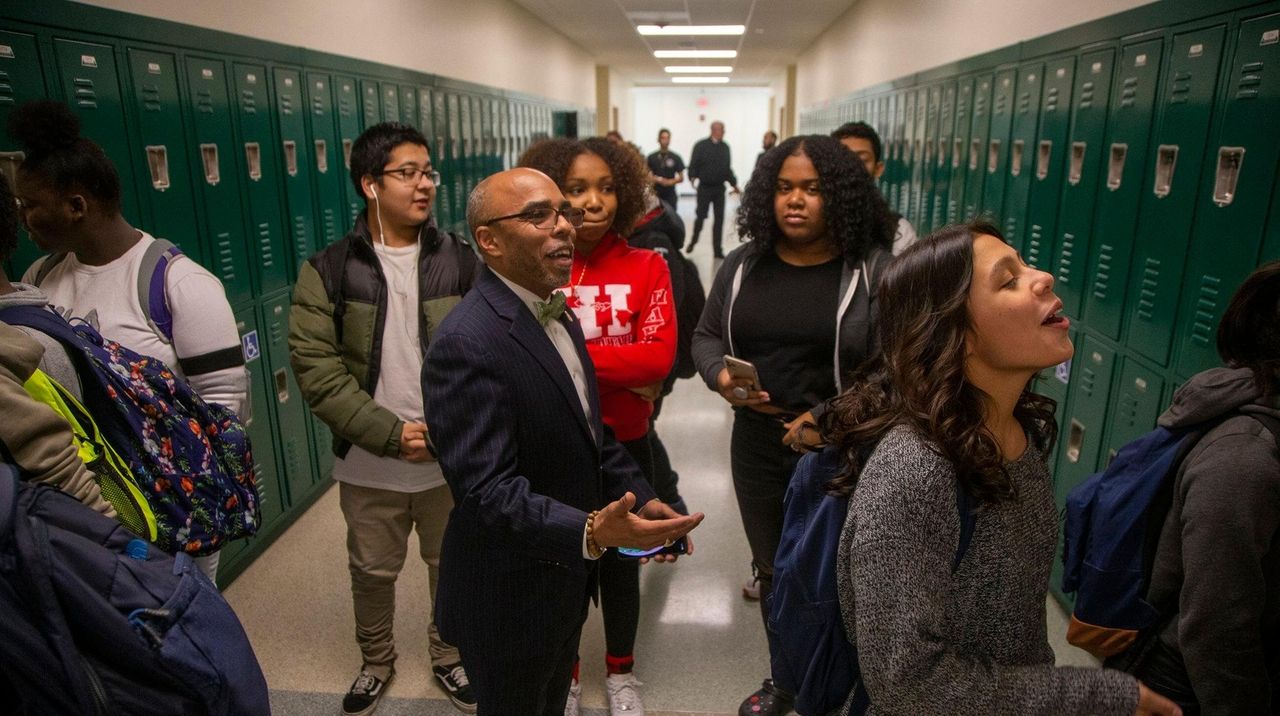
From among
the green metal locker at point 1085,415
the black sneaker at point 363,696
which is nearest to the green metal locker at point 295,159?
the black sneaker at point 363,696

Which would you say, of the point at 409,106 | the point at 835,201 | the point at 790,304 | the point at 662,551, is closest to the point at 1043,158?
the point at 835,201

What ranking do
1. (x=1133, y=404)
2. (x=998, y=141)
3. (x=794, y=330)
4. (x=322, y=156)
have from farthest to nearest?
(x=322, y=156), (x=998, y=141), (x=1133, y=404), (x=794, y=330)

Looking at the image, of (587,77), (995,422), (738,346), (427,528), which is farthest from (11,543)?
(587,77)

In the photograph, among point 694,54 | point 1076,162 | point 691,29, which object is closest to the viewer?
point 1076,162

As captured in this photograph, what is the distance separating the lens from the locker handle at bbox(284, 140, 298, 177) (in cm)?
338

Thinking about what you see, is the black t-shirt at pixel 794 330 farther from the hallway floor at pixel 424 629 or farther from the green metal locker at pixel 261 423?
the green metal locker at pixel 261 423

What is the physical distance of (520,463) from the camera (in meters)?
1.38

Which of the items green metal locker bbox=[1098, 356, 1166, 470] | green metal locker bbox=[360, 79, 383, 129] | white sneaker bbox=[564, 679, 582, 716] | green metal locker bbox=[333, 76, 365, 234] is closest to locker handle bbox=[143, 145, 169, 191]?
green metal locker bbox=[333, 76, 365, 234]

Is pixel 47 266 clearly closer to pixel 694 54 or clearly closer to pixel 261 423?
pixel 261 423

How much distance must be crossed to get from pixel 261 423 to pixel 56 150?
160cm

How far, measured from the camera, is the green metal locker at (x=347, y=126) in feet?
12.6

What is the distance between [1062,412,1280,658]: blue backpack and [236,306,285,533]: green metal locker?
2.80m

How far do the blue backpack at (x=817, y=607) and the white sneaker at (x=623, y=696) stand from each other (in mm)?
1097

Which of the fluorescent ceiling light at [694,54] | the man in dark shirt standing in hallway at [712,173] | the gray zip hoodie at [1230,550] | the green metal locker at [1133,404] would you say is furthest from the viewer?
the fluorescent ceiling light at [694,54]
